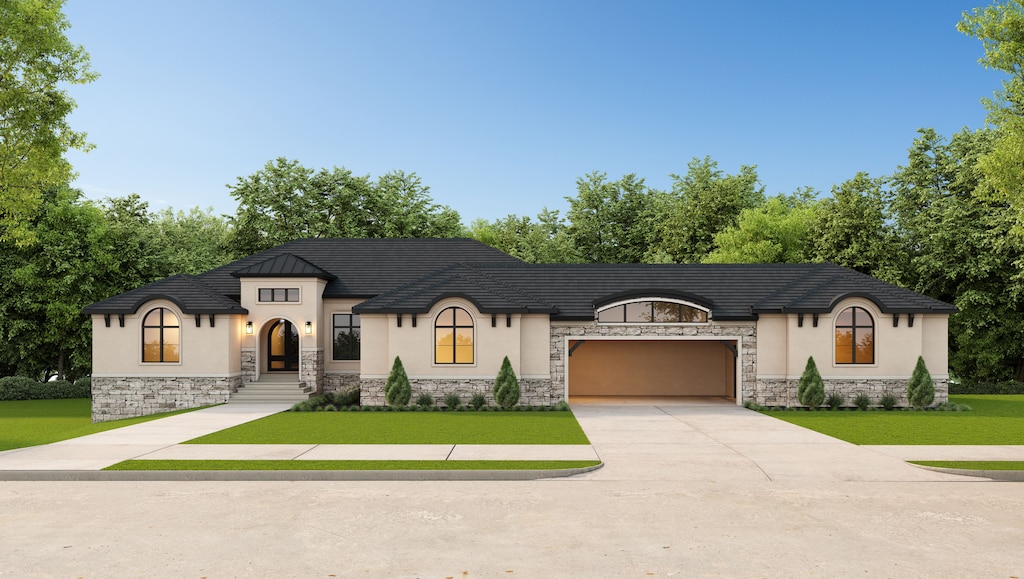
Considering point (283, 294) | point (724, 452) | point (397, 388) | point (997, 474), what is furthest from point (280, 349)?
point (997, 474)

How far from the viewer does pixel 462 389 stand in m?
22.7

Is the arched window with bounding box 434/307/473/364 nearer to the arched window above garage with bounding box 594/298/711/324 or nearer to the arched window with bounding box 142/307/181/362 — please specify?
the arched window above garage with bounding box 594/298/711/324

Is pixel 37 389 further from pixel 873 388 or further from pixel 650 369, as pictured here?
pixel 873 388

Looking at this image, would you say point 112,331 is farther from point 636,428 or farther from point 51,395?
point 636,428

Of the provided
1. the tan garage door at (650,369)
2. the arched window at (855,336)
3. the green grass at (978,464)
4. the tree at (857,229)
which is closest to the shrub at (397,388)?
the tan garage door at (650,369)

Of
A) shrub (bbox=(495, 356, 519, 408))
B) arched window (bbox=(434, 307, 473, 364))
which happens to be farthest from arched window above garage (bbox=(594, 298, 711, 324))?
arched window (bbox=(434, 307, 473, 364))

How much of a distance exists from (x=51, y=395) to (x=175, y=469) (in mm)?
25596

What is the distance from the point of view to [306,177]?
1636 inches

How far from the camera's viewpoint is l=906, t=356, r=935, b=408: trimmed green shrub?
2195 cm

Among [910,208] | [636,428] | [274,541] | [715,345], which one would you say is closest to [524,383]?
[636,428]

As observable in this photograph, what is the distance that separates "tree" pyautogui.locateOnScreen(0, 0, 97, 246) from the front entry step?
27.4ft

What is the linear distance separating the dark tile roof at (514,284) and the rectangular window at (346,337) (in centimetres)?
101

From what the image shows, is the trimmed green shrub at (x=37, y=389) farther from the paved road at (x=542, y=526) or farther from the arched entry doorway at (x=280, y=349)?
the paved road at (x=542, y=526)

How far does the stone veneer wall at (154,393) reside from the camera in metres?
23.9
